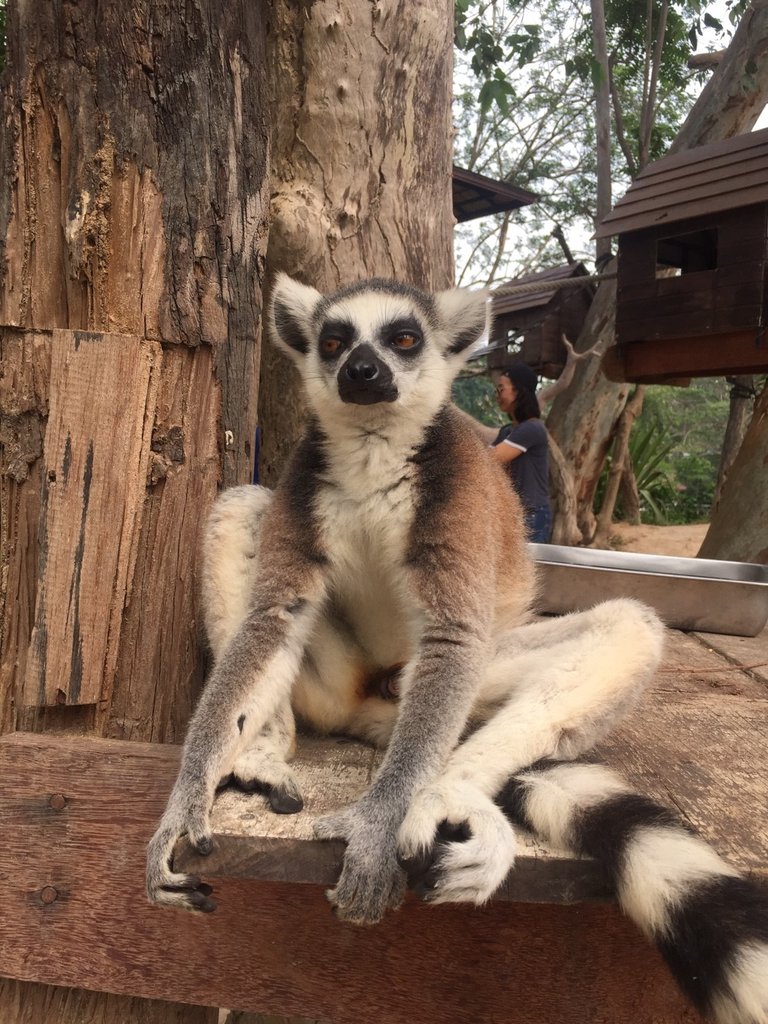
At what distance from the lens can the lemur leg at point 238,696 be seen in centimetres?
175

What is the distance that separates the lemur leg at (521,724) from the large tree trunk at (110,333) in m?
1.05

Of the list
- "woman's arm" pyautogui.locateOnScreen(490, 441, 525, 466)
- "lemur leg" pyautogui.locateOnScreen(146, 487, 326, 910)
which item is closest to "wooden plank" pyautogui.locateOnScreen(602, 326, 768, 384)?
"woman's arm" pyautogui.locateOnScreen(490, 441, 525, 466)

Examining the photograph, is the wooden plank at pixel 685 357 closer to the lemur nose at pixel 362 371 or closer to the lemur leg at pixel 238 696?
the lemur nose at pixel 362 371

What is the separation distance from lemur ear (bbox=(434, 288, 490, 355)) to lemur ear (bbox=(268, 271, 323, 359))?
421 millimetres

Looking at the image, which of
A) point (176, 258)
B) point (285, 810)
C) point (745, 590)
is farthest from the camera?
point (745, 590)

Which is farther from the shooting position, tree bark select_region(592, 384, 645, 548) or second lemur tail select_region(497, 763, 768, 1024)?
tree bark select_region(592, 384, 645, 548)

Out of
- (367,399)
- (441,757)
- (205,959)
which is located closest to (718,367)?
(367,399)

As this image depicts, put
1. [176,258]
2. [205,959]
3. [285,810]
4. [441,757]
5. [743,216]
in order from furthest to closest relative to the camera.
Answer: [743,216] < [176,258] < [205,959] < [441,757] < [285,810]

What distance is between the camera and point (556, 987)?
1.99 meters

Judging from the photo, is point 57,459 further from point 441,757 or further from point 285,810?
point 441,757

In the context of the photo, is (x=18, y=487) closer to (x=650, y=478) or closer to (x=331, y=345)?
(x=331, y=345)

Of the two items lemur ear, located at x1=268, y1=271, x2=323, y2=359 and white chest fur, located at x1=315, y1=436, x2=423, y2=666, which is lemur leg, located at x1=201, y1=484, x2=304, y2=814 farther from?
lemur ear, located at x1=268, y1=271, x2=323, y2=359

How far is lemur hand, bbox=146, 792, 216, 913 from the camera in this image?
→ 5.68 ft

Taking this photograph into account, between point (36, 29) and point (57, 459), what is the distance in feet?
3.99
